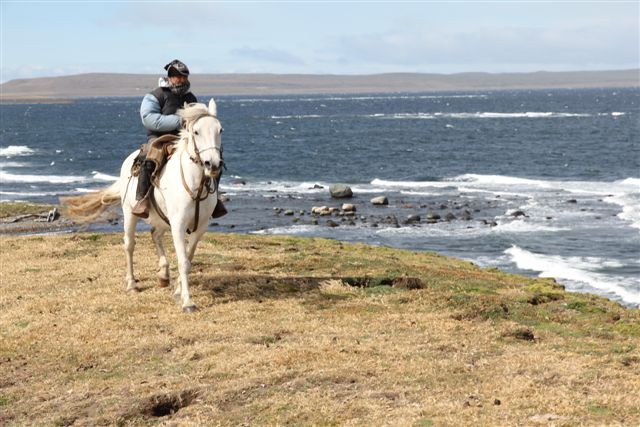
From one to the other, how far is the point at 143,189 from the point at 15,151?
3824 inches

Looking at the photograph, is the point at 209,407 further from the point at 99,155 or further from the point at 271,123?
the point at 271,123

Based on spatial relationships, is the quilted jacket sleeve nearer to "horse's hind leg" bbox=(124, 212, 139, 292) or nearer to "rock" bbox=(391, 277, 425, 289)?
"horse's hind leg" bbox=(124, 212, 139, 292)

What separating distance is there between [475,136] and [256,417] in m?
117

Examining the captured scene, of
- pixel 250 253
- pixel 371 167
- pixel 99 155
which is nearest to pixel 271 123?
pixel 99 155

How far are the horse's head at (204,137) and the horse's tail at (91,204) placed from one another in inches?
156

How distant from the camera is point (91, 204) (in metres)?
18.6

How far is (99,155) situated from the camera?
333ft

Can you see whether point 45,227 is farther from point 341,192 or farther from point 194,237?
point 194,237

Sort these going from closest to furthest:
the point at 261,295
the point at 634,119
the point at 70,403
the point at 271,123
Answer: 1. the point at 70,403
2. the point at 261,295
3. the point at 634,119
4. the point at 271,123

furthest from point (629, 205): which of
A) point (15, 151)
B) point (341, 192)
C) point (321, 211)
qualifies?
point (15, 151)

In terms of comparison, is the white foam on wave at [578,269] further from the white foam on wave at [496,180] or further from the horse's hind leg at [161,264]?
the white foam on wave at [496,180]

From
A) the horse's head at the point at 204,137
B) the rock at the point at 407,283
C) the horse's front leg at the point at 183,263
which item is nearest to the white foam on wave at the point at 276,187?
the rock at the point at 407,283

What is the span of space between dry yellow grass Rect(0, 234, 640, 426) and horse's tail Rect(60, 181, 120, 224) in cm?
129

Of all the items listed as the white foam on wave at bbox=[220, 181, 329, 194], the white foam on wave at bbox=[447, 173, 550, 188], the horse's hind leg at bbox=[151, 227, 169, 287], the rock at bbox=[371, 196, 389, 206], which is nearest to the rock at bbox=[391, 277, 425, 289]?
the horse's hind leg at bbox=[151, 227, 169, 287]
